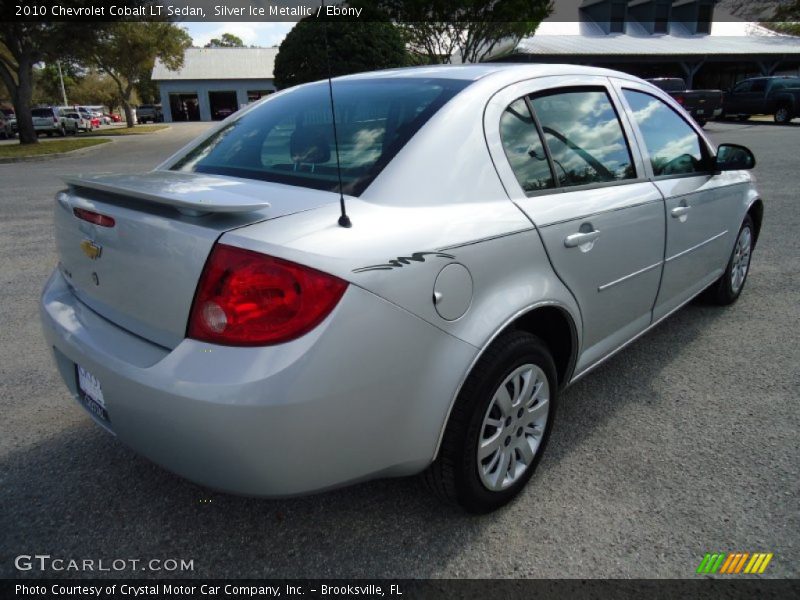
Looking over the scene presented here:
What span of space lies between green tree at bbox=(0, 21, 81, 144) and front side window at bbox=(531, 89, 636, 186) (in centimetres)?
2597

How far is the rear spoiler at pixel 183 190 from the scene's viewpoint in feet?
5.57

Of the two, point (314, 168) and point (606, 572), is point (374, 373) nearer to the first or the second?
point (314, 168)

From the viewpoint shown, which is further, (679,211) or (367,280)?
(679,211)

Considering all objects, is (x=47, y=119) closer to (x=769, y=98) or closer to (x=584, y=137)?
(x=769, y=98)

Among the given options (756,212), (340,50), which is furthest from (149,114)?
(756,212)

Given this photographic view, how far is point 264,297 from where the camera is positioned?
1636 mm

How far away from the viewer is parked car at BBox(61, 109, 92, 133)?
124ft

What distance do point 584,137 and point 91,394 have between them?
2280mm

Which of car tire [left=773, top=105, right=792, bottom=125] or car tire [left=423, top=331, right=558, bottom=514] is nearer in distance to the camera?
car tire [left=423, top=331, right=558, bottom=514]

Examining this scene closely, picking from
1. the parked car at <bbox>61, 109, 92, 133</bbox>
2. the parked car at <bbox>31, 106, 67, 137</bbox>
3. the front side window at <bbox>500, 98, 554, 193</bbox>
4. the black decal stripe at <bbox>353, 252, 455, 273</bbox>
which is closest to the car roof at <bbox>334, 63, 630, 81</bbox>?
the front side window at <bbox>500, 98, 554, 193</bbox>

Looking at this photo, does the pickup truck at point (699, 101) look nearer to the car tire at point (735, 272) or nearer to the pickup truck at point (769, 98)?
the pickup truck at point (769, 98)

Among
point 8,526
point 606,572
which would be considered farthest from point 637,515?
point 8,526

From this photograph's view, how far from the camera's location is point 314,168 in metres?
2.22

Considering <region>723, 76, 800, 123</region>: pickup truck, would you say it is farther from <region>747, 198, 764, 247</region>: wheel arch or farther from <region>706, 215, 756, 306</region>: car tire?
<region>706, 215, 756, 306</region>: car tire
